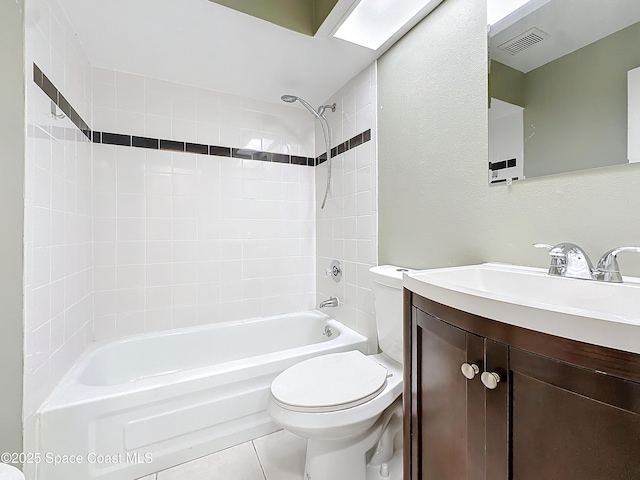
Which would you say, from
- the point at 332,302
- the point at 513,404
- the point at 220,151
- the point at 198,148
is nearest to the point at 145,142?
the point at 198,148

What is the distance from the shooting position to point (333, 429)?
1.05m

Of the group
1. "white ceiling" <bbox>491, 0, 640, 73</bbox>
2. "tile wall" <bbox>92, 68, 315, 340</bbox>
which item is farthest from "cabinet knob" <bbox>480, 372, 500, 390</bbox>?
"tile wall" <bbox>92, 68, 315, 340</bbox>

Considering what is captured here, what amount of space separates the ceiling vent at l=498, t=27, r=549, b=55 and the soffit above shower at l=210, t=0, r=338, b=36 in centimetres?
78

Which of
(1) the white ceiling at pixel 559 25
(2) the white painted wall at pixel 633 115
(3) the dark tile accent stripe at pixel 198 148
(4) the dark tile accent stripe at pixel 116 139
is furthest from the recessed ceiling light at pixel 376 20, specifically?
(4) the dark tile accent stripe at pixel 116 139

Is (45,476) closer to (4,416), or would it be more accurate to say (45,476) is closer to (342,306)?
(4,416)

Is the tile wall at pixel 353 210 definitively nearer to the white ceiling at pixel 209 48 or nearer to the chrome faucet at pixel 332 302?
the chrome faucet at pixel 332 302

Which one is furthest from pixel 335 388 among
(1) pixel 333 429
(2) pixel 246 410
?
(2) pixel 246 410

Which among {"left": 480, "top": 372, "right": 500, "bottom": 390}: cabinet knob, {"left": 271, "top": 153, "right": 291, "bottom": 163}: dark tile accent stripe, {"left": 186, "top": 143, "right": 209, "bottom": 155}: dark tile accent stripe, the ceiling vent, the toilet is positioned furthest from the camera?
{"left": 271, "top": 153, "right": 291, "bottom": 163}: dark tile accent stripe

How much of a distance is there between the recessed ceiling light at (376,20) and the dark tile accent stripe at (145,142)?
1338 millimetres

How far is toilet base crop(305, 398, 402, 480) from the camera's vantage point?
1151mm

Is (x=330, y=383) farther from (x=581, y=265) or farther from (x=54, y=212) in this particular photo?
(x=54, y=212)

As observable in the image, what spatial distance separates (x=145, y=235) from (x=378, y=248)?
1.54 metres

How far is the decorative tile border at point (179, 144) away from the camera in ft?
4.50

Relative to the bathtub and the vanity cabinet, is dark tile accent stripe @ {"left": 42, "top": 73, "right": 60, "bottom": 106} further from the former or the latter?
the vanity cabinet
